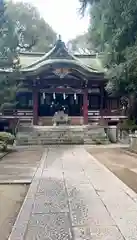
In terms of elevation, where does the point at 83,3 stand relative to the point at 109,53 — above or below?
above

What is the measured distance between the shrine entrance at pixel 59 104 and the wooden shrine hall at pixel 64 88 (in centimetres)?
18

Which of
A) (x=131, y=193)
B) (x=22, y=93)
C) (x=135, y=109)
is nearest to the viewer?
(x=131, y=193)

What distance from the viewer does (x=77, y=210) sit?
4711 millimetres

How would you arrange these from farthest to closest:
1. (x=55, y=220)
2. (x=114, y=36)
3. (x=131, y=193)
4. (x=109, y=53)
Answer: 1. (x=109, y=53)
2. (x=114, y=36)
3. (x=131, y=193)
4. (x=55, y=220)

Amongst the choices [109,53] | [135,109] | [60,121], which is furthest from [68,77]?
[109,53]

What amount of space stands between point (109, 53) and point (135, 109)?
785 cm

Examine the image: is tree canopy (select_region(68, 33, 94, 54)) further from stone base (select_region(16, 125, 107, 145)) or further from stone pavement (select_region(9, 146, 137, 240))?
stone pavement (select_region(9, 146, 137, 240))

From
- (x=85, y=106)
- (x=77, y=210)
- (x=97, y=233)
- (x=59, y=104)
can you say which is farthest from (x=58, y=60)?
(x=97, y=233)

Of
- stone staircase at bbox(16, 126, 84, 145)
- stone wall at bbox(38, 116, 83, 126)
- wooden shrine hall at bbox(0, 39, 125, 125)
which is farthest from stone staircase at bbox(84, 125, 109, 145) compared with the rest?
stone wall at bbox(38, 116, 83, 126)

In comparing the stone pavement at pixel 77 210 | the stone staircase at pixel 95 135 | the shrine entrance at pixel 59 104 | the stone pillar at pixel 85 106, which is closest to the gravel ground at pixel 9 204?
the stone pavement at pixel 77 210

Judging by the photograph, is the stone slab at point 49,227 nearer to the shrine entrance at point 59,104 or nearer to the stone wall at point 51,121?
the stone wall at point 51,121

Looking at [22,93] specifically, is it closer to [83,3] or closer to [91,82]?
[91,82]

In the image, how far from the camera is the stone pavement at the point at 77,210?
370 centimetres

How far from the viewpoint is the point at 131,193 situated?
19.2 ft
